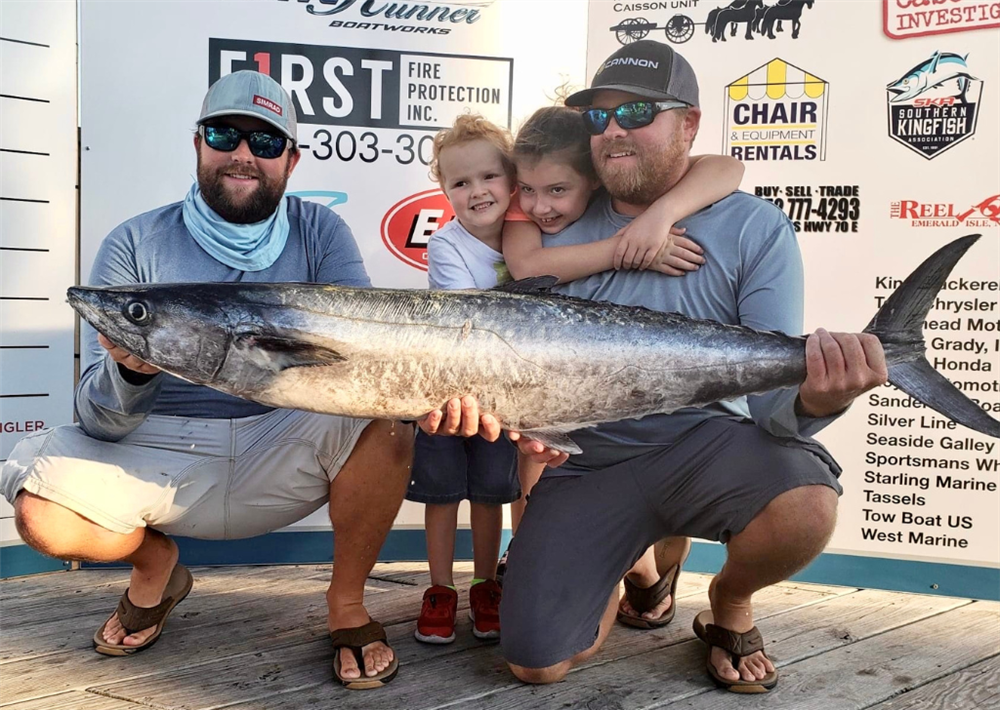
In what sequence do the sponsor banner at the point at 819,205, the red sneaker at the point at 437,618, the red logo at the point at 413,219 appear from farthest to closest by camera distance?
the red logo at the point at 413,219, the sponsor banner at the point at 819,205, the red sneaker at the point at 437,618

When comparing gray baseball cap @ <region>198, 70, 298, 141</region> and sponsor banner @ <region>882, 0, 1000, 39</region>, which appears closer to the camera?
gray baseball cap @ <region>198, 70, 298, 141</region>

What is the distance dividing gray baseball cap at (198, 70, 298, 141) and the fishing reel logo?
213 cm

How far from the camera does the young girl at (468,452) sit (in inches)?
121

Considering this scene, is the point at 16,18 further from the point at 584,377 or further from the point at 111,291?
the point at 584,377

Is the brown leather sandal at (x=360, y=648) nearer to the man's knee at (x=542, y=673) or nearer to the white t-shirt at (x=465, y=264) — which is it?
the man's knee at (x=542, y=673)

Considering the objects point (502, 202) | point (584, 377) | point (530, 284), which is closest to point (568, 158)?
point (502, 202)

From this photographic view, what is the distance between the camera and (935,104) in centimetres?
346

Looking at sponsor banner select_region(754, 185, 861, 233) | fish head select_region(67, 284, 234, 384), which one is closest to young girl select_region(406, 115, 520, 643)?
fish head select_region(67, 284, 234, 384)

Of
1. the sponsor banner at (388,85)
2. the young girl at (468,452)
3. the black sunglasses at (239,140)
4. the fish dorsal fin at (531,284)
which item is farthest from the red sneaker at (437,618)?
the sponsor banner at (388,85)

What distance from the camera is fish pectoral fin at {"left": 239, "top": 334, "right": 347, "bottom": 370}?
224 centimetres

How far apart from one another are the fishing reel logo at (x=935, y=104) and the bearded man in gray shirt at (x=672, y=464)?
95cm

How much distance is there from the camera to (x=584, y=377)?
2395 millimetres

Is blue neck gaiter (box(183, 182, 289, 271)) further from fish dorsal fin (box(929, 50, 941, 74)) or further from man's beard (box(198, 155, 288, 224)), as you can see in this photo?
fish dorsal fin (box(929, 50, 941, 74))

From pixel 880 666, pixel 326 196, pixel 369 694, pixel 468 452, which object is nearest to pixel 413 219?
pixel 326 196
